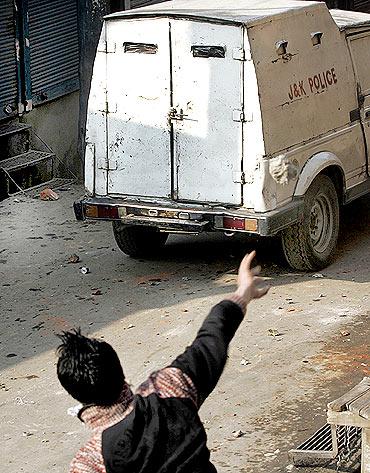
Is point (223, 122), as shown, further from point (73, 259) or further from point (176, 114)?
point (73, 259)

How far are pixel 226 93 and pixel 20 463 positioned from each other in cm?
402

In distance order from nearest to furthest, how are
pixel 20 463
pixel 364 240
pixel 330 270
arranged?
pixel 20 463 → pixel 330 270 → pixel 364 240

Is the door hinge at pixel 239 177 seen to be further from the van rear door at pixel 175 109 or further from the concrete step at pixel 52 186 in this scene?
the concrete step at pixel 52 186

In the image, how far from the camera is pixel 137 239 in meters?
11.2

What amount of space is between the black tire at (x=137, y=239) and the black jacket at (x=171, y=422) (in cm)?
707

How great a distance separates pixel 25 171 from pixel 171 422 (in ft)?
34.6

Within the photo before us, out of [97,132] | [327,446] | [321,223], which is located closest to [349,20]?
[321,223]

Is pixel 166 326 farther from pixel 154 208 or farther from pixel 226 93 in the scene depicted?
pixel 226 93

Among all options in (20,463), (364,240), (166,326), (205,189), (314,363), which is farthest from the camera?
(364,240)

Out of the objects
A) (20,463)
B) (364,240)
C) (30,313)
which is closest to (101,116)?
(30,313)

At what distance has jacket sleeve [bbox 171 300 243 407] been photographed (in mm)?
3945

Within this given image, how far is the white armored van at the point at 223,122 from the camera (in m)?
9.80

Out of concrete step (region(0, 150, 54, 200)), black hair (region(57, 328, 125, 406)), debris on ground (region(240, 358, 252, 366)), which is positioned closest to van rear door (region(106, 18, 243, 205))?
debris on ground (region(240, 358, 252, 366))

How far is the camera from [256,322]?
30.8ft
